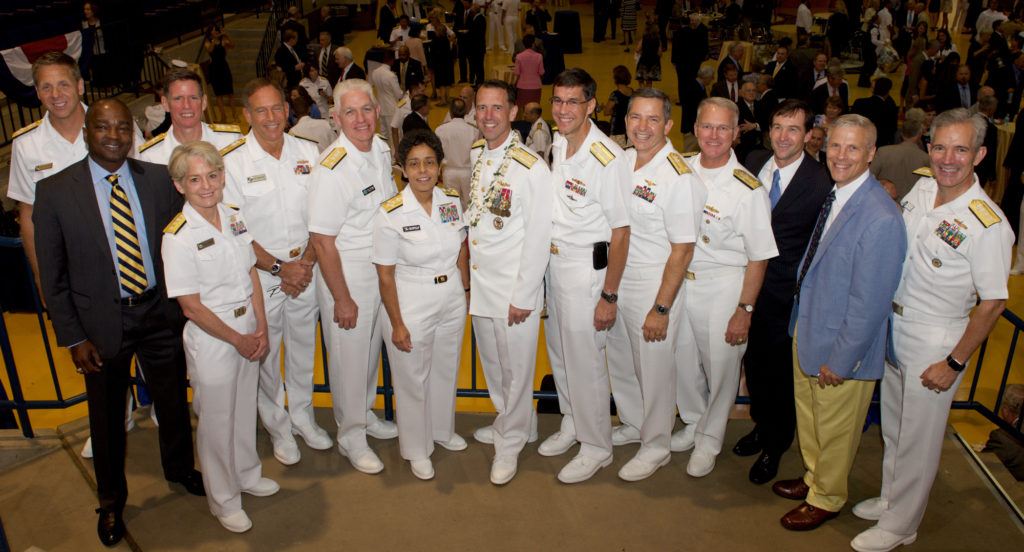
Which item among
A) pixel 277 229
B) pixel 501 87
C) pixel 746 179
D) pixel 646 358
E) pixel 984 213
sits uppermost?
pixel 501 87

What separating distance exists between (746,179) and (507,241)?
1202mm

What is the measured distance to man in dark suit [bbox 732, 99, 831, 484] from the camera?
3.89m

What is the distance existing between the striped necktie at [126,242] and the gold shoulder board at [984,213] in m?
3.67

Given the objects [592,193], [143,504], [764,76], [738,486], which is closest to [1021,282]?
[764,76]

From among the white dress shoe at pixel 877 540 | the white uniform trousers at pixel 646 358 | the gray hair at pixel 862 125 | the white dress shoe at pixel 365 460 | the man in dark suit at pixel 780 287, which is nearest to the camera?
the gray hair at pixel 862 125

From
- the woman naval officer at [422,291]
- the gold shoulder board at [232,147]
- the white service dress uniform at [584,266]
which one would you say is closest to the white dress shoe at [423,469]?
the woman naval officer at [422,291]

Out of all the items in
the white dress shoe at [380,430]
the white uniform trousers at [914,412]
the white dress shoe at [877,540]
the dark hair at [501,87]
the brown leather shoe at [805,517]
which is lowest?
the white dress shoe at [877,540]

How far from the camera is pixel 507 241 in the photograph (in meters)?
3.93

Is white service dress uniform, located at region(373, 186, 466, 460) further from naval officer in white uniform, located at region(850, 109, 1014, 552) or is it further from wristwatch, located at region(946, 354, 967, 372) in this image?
wristwatch, located at region(946, 354, 967, 372)

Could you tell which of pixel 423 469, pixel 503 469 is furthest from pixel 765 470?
pixel 423 469

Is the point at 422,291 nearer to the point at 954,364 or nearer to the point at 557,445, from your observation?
the point at 557,445

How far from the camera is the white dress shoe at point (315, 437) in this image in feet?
14.5

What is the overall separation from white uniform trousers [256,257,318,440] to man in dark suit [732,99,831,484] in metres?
2.42

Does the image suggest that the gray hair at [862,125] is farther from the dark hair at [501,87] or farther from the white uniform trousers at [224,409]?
the white uniform trousers at [224,409]
